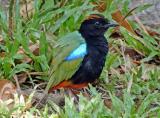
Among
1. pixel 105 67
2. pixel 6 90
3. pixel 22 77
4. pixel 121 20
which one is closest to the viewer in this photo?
pixel 6 90

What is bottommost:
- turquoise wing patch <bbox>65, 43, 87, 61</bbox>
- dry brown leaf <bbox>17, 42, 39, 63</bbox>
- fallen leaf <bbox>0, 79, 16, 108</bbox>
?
fallen leaf <bbox>0, 79, 16, 108</bbox>

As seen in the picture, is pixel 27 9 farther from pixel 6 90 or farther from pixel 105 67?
pixel 6 90

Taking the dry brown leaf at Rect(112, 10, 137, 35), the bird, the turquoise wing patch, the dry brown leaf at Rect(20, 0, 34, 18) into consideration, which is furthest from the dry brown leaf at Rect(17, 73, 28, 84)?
the dry brown leaf at Rect(112, 10, 137, 35)

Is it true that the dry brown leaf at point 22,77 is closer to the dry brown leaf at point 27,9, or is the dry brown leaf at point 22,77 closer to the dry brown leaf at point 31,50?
the dry brown leaf at point 31,50

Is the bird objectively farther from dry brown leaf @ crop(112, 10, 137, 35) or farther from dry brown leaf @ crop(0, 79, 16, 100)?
dry brown leaf @ crop(112, 10, 137, 35)

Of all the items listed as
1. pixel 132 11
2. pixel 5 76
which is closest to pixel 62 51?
pixel 5 76

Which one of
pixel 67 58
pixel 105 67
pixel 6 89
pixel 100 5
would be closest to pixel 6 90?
pixel 6 89
